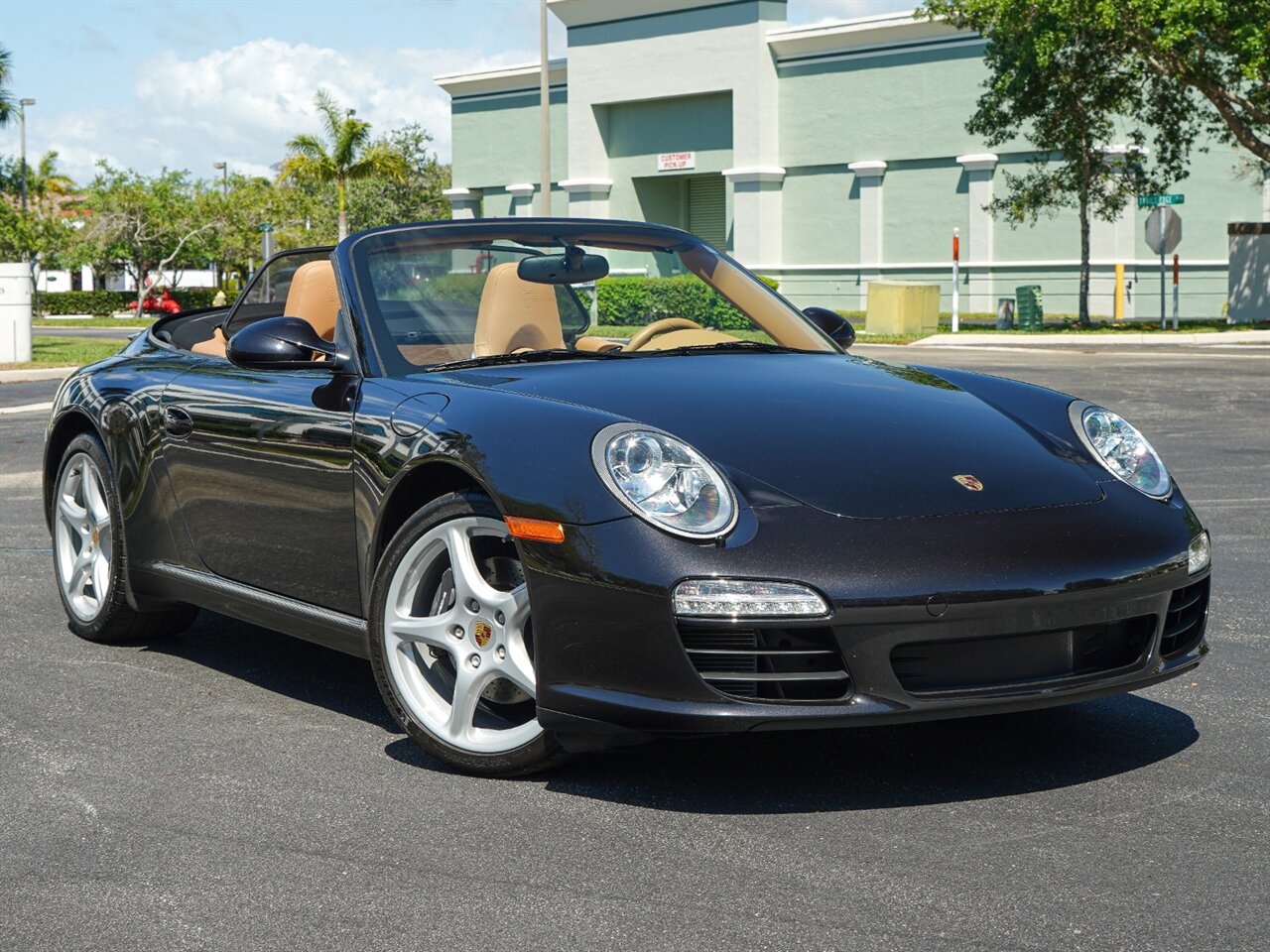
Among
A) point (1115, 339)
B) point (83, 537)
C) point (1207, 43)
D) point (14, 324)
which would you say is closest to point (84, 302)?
point (14, 324)

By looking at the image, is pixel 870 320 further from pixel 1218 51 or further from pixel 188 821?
pixel 188 821

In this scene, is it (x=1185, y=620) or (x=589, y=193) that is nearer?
(x=1185, y=620)

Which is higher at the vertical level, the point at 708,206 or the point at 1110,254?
the point at 708,206

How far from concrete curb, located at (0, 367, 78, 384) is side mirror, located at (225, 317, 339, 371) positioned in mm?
18525

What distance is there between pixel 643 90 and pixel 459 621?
44.9 meters

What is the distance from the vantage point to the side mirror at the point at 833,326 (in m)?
5.58

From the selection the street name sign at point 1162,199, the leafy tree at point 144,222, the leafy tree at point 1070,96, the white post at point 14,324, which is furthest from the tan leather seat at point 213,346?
the leafy tree at point 144,222

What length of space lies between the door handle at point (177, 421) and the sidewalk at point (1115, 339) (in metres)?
25.0

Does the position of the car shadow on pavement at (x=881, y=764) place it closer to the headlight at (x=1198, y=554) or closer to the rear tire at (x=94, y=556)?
the headlight at (x=1198, y=554)

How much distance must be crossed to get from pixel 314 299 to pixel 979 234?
3858 centimetres

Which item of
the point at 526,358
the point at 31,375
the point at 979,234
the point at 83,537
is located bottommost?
the point at 31,375

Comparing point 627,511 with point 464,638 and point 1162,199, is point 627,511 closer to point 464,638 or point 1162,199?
point 464,638

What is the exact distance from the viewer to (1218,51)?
29.0 meters

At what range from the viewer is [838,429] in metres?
4.18
